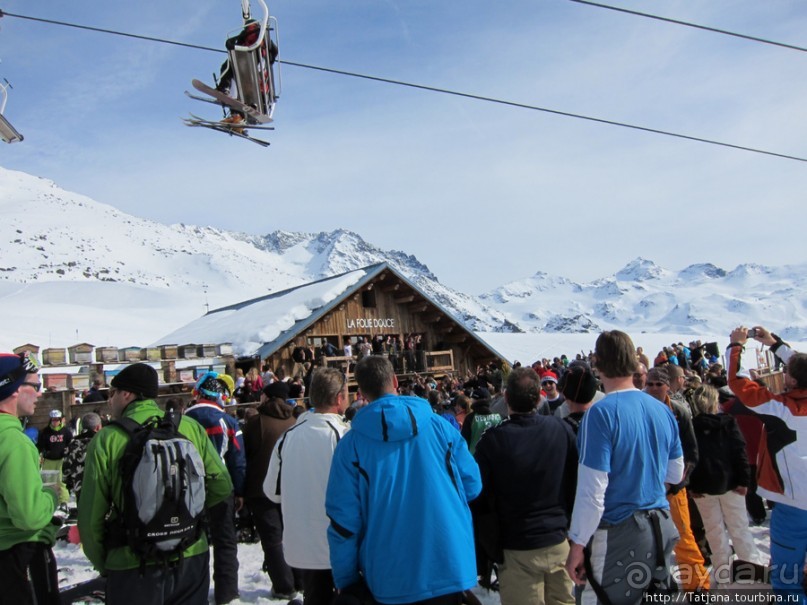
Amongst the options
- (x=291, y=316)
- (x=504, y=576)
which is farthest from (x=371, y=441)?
(x=291, y=316)

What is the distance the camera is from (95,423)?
28.3 feet

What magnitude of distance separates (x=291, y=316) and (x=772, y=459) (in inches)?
576

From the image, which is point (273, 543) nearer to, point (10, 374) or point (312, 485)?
point (312, 485)

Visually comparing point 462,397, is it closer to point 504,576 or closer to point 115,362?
point 504,576

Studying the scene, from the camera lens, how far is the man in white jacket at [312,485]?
13.3 ft

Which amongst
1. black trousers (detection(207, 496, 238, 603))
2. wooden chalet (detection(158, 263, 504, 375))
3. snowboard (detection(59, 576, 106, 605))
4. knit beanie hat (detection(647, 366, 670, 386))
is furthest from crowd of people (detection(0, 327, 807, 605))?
wooden chalet (detection(158, 263, 504, 375))

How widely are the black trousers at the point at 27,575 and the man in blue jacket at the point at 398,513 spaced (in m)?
1.82

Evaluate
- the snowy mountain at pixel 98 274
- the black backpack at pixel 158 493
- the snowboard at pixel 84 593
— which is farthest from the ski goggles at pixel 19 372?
the snowy mountain at pixel 98 274

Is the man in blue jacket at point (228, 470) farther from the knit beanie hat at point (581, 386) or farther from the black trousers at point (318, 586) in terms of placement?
the knit beanie hat at point (581, 386)

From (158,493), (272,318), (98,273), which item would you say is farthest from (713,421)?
(98,273)

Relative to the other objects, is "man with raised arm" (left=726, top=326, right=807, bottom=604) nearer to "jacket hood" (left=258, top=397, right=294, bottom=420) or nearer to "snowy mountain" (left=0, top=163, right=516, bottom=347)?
"jacket hood" (left=258, top=397, right=294, bottom=420)

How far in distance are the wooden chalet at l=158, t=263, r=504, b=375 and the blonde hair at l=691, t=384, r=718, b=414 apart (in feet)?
40.7

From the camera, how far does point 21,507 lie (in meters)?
3.20

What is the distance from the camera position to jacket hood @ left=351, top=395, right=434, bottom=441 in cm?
287
